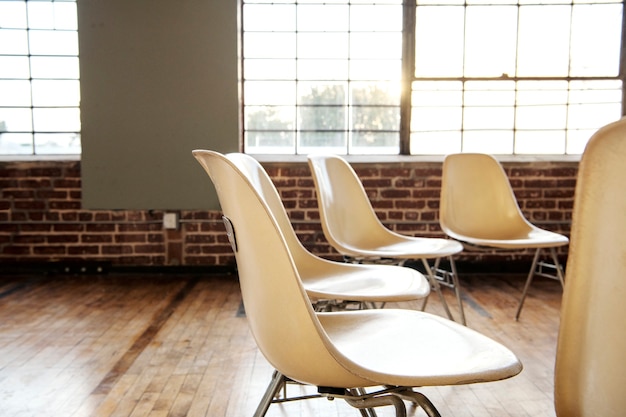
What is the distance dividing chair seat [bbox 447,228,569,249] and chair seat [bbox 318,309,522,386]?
1.68 m

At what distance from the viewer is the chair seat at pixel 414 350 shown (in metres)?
1.04

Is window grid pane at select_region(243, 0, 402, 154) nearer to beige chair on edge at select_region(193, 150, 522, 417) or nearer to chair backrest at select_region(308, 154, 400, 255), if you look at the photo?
chair backrest at select_region(308, 154, 400, 255)

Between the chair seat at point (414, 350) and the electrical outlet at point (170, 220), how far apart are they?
328 cm

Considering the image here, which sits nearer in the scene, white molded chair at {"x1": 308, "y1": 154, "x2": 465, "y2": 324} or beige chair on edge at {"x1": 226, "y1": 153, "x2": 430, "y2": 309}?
beige chair on edge at {"x1": 226, "y1": 153, "x2": 430, "y2": 309}

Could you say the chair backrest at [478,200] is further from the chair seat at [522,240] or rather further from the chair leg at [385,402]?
the chair leg at [385,402]

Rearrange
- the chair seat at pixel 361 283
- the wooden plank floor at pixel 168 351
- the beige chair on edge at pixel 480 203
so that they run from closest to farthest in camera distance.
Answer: the chair seat at pixel 361 283
the wooden plank floor at pixel 168 351
the beige chair on edge at pixel 480 203

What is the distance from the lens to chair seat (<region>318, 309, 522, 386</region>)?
1037 mm

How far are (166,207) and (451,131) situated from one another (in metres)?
2.40

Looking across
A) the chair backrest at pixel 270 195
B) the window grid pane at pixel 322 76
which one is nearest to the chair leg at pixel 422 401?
the chair backrest at pixel 270 195

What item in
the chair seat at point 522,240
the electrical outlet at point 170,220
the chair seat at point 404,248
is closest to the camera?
the chair seat at point 404,248

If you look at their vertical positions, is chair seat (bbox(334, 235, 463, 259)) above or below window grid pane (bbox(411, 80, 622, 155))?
below

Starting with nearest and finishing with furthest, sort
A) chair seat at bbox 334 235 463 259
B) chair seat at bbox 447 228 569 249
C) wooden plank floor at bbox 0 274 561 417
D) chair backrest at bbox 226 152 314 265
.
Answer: chair backrest at bbox 226 152 314 265, wooden plank floor at bbox 0 274 561 417, chair seat at bbox 334 235 463 259, chair seat at bbox 447 228 569 249

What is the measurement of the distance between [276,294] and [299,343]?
9 cm

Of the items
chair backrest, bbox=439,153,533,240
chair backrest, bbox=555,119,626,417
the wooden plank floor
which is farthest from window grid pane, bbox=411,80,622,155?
chair backrest, bbox=555,119,626,417
